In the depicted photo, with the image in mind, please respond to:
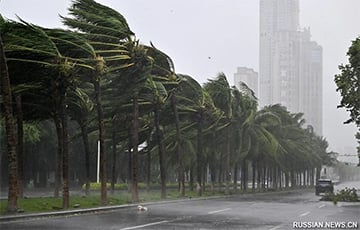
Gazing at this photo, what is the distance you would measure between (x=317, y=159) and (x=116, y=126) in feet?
203

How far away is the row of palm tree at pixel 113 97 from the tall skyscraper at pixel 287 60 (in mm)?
9554

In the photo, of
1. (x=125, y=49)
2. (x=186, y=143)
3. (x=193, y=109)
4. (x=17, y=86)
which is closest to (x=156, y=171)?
(x=186, y=143)

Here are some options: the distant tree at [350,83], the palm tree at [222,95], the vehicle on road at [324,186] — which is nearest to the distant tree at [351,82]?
the distant tree at [350,83]

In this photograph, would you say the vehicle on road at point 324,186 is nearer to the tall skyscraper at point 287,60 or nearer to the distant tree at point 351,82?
the tall skyscraper at point 287,60

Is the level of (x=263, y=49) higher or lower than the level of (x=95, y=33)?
higher

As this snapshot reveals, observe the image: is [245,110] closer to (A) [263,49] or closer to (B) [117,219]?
(A) [263,49]

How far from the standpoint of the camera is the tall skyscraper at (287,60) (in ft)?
209

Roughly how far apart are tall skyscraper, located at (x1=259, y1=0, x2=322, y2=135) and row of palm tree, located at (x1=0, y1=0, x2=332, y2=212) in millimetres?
9554

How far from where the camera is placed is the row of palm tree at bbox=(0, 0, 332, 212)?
24.7 meters

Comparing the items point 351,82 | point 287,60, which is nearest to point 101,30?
point 351,82

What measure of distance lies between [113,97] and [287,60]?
4234 centimetres

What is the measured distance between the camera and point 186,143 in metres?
54.1

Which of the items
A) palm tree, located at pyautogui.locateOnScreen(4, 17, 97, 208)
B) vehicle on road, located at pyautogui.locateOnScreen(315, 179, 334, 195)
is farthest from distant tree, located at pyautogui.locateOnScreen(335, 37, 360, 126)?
vehicle on road, located at pyautogui.locateOnScreen(315, 179, 334, 195)

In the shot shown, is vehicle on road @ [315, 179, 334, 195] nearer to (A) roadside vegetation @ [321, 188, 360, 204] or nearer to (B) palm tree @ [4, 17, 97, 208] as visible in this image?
(A) roadside vegetation @ [321, 188, 360, 204]
